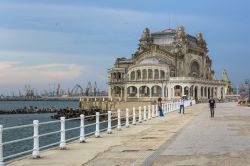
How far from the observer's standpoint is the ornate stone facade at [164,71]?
142250mm

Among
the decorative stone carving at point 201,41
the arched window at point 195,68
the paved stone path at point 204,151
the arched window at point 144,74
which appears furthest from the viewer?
the decorative stone carving at point 201,41

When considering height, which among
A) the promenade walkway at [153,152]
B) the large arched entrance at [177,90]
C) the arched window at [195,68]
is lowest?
the promenade walkway at [153,152]

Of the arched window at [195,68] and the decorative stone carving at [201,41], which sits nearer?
the arched window at [195,68]

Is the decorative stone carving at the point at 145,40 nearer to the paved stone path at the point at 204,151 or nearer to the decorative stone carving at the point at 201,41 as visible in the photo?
the decorative stone carving at the point at 201,41

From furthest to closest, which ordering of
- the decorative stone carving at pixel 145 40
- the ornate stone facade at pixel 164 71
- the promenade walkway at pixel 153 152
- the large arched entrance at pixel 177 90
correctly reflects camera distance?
the decorative stone carving at pixel 145 40
the ornate stone facade at pixel 164 71
the large arched entrance at pixel 177 90
the promenade walkway at pixel 153 152

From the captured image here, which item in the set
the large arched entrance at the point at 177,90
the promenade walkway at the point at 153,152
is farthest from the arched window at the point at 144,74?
the promenade walkway at the point at 153,152

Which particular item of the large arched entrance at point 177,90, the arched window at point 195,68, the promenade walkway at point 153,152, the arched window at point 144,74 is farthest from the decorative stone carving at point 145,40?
the promenade walkway at point 153,152

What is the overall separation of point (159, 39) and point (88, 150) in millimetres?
158807

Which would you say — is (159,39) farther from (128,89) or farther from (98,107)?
(98,107)

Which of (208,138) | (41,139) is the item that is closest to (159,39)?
(41,139)

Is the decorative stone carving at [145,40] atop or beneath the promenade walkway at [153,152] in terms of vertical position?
atop

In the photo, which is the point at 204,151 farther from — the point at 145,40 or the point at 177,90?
the point at 145,40

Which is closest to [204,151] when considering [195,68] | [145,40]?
[195,68]

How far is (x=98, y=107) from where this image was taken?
124 metres
